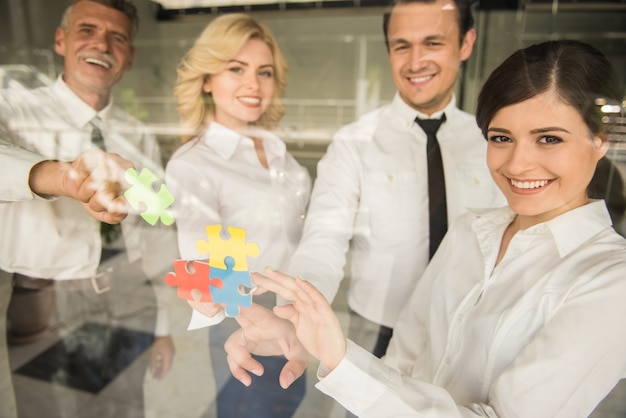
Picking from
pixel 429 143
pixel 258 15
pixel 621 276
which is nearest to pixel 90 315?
pixel 258 15

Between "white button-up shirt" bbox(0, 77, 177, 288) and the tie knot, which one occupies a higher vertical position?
the tie knot

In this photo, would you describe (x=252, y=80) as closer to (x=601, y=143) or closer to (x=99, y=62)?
(x=99, y=62)

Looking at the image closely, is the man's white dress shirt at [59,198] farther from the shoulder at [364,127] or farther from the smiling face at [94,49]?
the shoulder at [364,127]

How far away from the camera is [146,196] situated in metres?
1.29

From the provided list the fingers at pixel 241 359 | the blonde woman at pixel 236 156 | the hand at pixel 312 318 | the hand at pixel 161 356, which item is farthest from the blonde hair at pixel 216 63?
the hand at pixel 161 356

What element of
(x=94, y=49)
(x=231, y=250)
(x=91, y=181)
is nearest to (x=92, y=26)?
(x=94, y=49)

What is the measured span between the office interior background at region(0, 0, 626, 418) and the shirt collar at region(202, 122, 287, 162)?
0.04 meters

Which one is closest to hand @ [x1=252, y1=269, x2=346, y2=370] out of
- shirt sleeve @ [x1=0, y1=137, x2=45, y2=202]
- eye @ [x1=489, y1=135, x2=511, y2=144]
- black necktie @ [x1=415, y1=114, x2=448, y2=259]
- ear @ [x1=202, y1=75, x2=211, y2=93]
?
black necktie @ [x1=415, y1=114, x2=448, y2=259]

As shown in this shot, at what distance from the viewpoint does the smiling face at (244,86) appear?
50.6 inches

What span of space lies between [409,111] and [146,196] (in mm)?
848

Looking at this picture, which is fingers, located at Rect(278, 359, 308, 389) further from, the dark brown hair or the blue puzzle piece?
the dark brown hair

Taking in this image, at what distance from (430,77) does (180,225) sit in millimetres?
927

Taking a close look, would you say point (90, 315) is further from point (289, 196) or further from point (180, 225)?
point (289, 196)

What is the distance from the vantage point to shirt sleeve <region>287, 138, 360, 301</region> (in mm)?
1295
